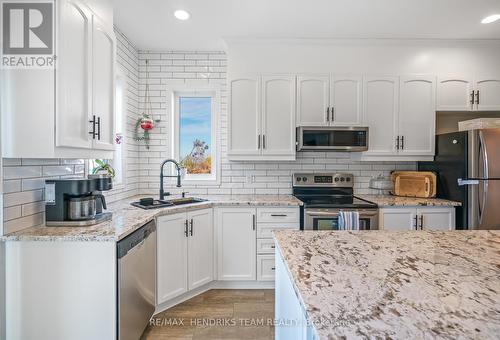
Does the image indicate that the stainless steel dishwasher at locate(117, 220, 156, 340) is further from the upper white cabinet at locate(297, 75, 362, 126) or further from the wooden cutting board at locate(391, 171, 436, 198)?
the wooden cutting board at locate(391, 171, 436, 198)

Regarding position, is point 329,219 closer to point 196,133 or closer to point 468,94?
point 196,133

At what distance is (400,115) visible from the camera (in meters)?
3.17

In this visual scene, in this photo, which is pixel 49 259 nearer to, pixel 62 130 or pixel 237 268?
pixel 62 130

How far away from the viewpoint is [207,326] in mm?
2340

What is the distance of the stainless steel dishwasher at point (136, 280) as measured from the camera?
171cm

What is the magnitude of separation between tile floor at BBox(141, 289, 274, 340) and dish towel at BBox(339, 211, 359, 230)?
100 centimetres

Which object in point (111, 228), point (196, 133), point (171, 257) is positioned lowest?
point (171, 257)

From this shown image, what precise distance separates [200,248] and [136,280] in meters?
0.91

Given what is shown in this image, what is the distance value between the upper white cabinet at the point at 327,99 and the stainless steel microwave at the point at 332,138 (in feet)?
0.44

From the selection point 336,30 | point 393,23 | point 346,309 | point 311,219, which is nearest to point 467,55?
point 393,23

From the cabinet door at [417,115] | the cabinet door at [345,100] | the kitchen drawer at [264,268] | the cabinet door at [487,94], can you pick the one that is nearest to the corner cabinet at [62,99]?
the kitchen drawer at [264,268]

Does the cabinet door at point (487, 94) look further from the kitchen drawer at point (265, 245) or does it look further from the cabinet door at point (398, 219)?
the kitchen drawer at point (265, 245)

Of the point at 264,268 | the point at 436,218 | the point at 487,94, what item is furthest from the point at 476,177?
the point at 264,268

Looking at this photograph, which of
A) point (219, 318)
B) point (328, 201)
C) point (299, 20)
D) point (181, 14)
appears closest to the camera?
point (219, 318)
